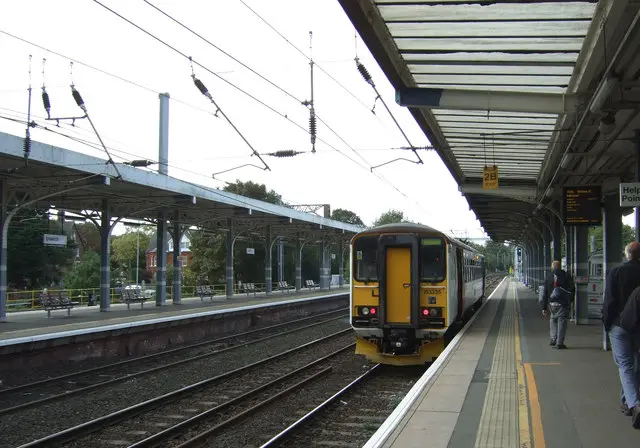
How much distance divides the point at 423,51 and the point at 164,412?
21.1 ft

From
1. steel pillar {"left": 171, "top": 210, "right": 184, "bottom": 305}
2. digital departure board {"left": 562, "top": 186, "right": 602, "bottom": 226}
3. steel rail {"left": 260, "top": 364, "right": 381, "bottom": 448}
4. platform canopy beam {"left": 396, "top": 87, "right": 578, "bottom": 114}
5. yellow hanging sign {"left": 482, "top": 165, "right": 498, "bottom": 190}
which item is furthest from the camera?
steel pillar {"left": 171, "top": 210, "right": 184, "bottom": 305}

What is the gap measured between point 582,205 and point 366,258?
571cm

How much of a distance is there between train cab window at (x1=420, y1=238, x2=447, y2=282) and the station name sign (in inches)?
142

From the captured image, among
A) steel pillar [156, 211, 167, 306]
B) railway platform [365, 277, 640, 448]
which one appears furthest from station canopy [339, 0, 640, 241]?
steel pillar [156, 211, 167, 306]

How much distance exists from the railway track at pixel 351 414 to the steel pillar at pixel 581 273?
6132mm

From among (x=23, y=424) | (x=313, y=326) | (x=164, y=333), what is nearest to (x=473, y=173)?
(x=313, y=326)

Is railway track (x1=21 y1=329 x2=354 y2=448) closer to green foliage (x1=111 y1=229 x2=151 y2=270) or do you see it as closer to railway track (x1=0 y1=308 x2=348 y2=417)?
railway track (x1=0 y1=308 x2=348 y2=417)

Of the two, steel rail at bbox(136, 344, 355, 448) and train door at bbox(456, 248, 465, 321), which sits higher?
train door at bbox(456, 248, 465, 321)

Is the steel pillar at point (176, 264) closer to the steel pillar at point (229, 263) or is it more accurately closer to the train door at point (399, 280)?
the steel pillar at point (229, 263)

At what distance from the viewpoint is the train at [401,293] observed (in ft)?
37.0

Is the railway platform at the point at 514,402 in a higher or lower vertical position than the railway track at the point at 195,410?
higher

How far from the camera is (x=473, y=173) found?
1955cm

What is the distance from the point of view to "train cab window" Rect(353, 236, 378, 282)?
1159 cm

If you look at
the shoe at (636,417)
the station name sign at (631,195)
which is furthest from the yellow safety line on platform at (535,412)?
the station name sign at (631,195)
